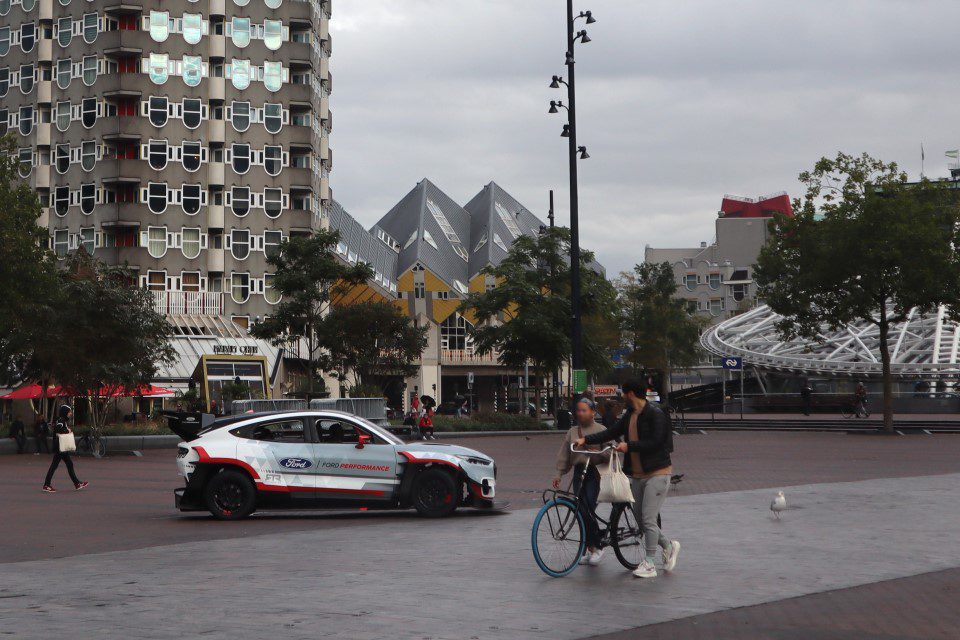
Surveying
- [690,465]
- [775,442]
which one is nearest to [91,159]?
[775,442]

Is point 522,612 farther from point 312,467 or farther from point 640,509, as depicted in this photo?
point 312,467

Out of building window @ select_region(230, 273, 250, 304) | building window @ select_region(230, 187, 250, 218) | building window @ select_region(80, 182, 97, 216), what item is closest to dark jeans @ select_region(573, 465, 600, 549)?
building window @ select_region(230, 273, 250, 304)

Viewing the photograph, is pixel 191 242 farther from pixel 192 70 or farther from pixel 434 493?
pixel 434 493

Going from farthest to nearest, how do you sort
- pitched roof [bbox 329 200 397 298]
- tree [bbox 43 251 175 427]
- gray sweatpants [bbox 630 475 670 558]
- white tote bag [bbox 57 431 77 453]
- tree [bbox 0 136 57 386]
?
pitched roof [bbox 329 200 397 298] < tree [bbox 43 251 175 427] < tree [bbox 0 136 57 386] < white tote bag [bbox 57 431 77 453] < gray sweatpants [bbox 630 475 670 558]

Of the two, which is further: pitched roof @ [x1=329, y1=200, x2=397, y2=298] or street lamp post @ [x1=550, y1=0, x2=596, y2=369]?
pitched roof @ [x1=329, y1=200, x2=397, y2=298]

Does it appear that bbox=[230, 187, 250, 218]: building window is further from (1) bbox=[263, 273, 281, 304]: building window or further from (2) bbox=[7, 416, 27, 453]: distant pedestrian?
(2) bbox=[7, 416, 27, 453]: distant pedestrian

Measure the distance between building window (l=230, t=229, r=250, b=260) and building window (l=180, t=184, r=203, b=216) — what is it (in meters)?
2.44

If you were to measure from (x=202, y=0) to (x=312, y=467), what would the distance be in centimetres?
5801

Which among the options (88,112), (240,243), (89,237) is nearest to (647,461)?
(240,243)

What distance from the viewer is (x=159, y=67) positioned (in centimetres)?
6950

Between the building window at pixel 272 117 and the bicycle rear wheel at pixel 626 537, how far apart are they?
62.7 m

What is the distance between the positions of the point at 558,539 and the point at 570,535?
133 millimetres

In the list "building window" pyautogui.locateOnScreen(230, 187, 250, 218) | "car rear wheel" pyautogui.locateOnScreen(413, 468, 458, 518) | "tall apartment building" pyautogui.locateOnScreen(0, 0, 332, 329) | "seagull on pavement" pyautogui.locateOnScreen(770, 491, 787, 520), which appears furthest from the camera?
"building window" pyautogui.locateOnScreen(230, 187, 250, 218)

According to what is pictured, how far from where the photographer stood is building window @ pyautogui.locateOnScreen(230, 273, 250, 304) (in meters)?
70.6
